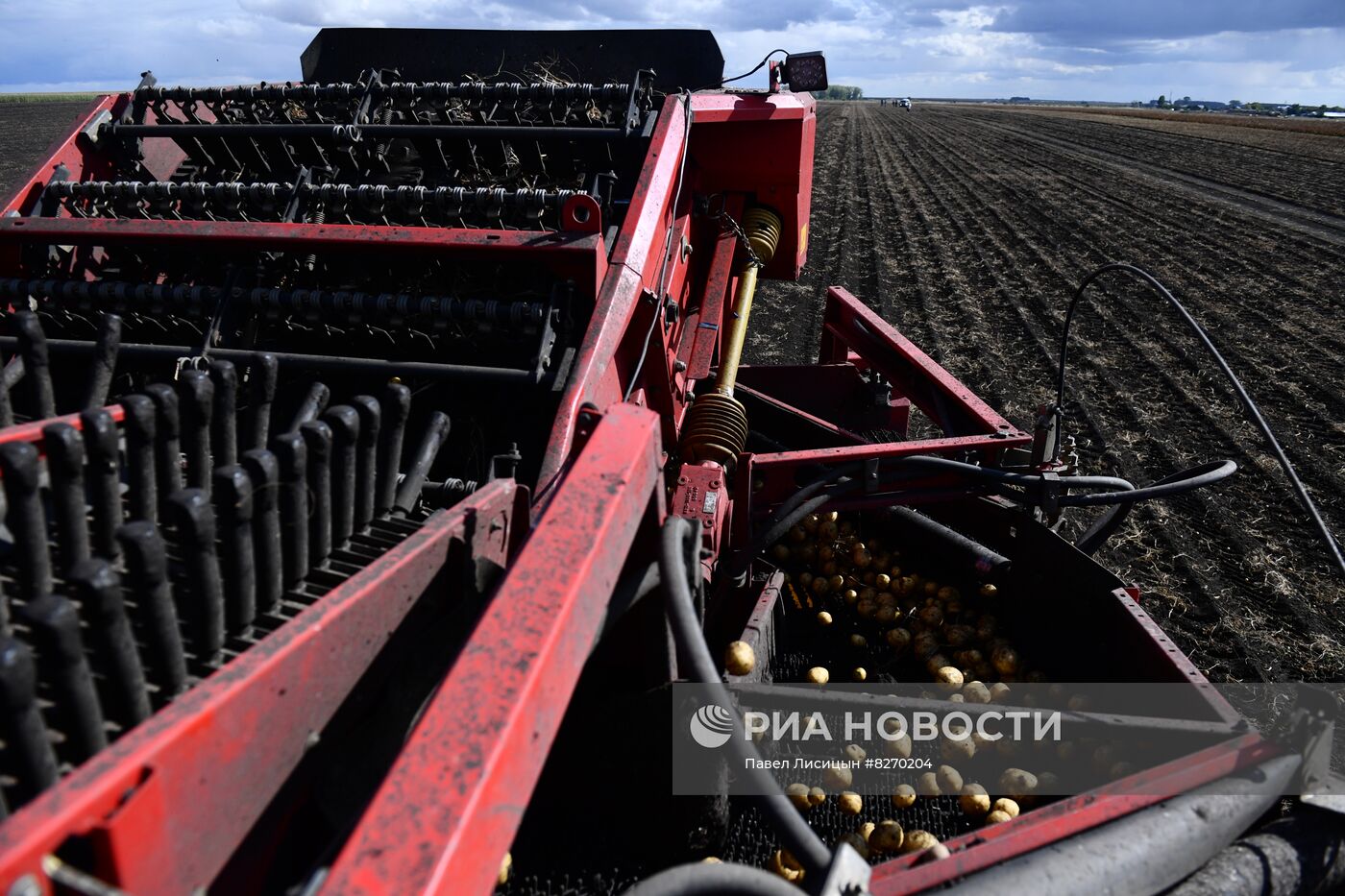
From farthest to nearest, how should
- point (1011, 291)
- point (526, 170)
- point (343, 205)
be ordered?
point (1011, 291) < point (526, 170) < point (343, 205)

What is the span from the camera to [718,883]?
1643 millimetres

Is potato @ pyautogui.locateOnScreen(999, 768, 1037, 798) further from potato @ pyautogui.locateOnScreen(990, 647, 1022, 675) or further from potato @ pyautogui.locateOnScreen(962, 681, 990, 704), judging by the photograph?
potato @ pyautogui.locateOnScreen(990, 647, 1022, 675)

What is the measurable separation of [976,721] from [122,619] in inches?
101

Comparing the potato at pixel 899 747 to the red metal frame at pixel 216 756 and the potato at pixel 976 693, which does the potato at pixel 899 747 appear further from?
the red metal frame at pixel 216 756

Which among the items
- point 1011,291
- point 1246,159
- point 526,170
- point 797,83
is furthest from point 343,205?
point 1246,159

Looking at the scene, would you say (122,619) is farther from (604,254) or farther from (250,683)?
(604,254)

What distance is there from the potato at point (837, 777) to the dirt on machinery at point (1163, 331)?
6.31ft

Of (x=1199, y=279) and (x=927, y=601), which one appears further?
(x=1199, y=279)

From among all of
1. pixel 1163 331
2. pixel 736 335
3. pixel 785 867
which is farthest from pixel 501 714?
pixel 1163 331

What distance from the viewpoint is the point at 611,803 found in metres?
2.71

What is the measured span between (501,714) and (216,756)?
42cm

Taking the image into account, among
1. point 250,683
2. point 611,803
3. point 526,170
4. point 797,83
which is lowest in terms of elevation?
point 611,803

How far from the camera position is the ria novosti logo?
2.45 metres

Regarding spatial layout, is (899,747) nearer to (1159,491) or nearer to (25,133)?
(1159,491)
